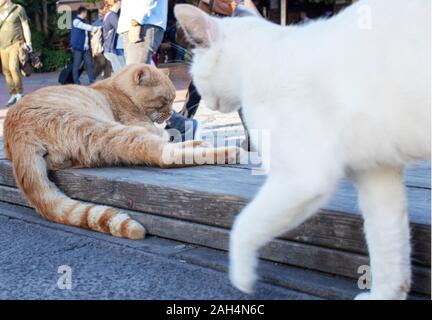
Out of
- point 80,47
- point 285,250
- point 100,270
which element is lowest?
point 100,270

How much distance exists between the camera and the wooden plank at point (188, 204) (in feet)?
7.88

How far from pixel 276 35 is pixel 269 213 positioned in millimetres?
707

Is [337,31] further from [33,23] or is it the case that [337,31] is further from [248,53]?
[33,23]

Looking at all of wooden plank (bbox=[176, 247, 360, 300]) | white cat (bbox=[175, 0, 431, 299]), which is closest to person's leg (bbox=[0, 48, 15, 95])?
wooden plank (bbox=[176, 247, 360, 300])

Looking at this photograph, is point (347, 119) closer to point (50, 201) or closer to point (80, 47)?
point (50, 201)

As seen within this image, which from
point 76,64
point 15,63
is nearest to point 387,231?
point 15,63

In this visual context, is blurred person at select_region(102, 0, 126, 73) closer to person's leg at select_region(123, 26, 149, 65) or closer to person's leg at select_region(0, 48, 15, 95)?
person's leg at select_region(123, 26, 149, 65)

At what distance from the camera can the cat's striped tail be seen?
3338 millimetres

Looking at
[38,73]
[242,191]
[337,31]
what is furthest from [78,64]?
[337,31]

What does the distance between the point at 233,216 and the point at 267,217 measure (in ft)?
2.99

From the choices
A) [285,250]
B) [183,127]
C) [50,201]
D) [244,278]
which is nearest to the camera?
[244,278]

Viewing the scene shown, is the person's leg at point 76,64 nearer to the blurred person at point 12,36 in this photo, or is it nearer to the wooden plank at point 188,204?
the blurred person at point 12,36

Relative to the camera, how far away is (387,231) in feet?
7.09

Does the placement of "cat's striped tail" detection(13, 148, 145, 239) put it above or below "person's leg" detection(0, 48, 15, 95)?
below
